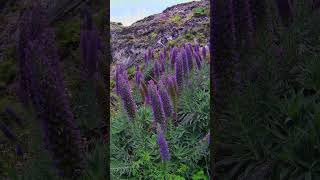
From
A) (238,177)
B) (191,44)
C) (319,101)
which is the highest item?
(191,44)

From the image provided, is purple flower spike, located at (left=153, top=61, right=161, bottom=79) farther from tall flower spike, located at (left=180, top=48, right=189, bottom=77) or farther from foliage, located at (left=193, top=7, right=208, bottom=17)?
foliage, located at (left=193, top=7, right=208, bottom=17)

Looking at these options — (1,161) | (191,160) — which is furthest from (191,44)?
(1,161)

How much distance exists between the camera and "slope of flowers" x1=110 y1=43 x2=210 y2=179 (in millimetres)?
1757

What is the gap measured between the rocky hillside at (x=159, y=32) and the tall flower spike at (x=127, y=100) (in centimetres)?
9

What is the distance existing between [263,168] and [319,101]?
0.28 m

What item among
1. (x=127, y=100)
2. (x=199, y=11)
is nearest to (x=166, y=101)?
(x=127, y=100)

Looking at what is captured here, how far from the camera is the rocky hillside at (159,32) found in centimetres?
187

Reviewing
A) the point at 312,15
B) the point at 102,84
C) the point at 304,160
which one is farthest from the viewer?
the point at 102,84

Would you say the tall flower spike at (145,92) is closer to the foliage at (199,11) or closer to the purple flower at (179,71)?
the purple flower at (179,71)

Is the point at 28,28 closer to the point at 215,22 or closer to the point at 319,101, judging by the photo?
the point at 215,22

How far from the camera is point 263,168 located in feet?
4.91

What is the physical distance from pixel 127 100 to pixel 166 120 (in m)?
0.17

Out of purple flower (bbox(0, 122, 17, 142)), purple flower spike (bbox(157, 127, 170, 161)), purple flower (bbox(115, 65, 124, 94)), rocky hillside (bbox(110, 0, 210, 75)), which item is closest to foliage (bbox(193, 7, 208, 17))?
rocky hillside (bbox(110, 0, 210, 75))

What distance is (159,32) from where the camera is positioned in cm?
196
